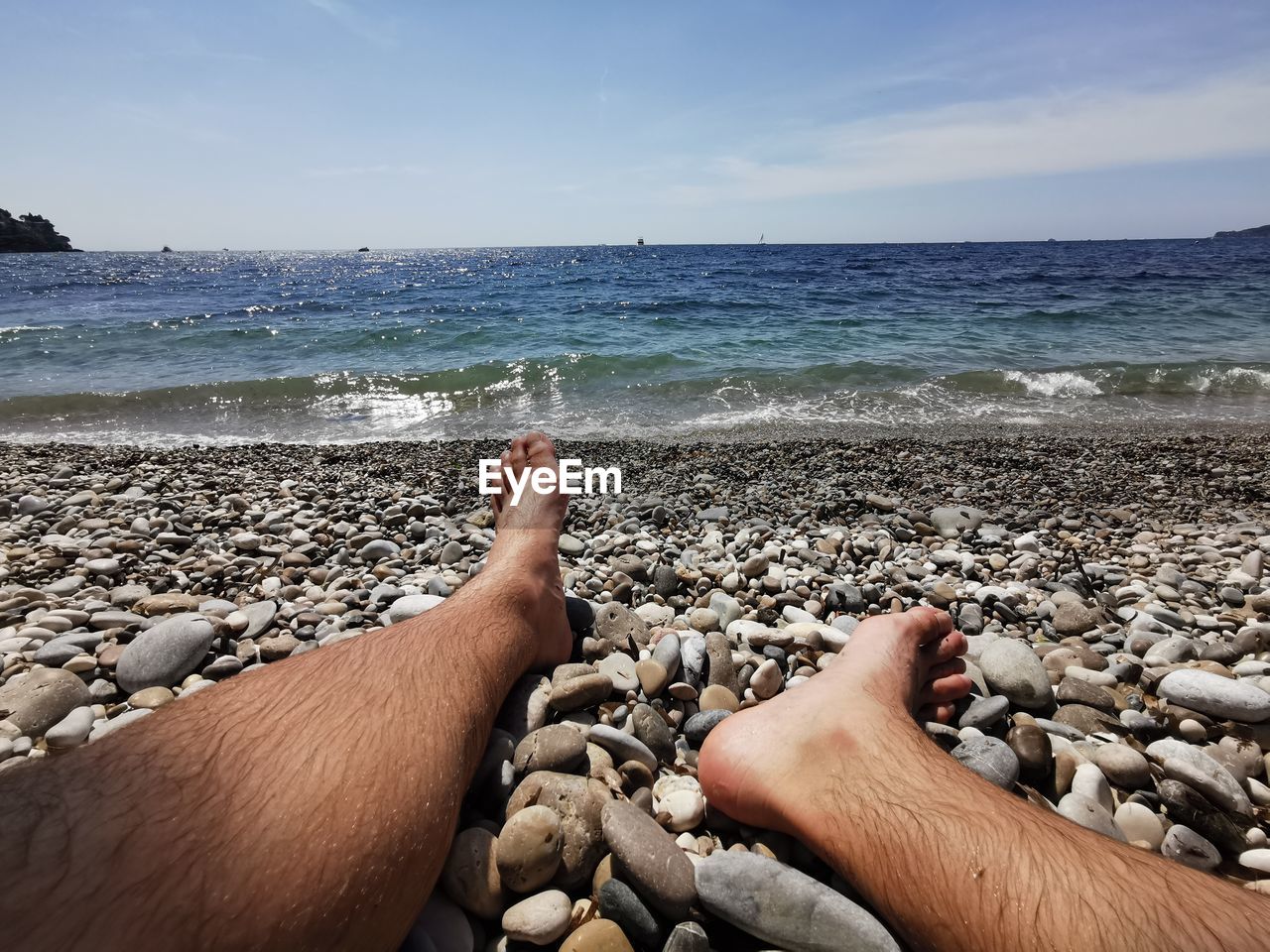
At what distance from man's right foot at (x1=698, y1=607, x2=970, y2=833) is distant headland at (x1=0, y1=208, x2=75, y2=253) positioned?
95874 millimetres

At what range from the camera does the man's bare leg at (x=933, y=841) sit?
2.80 ft

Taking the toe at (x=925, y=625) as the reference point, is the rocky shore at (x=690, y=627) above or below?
below

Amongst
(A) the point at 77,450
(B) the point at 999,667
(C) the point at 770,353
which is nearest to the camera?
(B) the point at 999,667

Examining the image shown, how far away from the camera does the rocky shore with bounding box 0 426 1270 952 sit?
3.66 ft

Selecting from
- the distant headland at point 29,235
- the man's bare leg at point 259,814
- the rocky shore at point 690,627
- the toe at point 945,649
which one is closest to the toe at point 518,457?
the rocky shore at point 690,627

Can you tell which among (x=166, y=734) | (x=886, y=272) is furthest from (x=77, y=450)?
(x=886, y=272)

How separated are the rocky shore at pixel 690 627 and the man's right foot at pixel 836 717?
9 cm

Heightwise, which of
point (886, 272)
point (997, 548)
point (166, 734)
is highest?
point (886, 272)

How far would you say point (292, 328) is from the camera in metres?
11.8

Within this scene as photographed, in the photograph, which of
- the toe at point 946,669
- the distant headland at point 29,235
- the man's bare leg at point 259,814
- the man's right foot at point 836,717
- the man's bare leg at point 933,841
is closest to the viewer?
the man's bare leg at point 259,814

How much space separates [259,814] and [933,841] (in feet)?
3.77

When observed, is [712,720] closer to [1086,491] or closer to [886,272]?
[1086,491]

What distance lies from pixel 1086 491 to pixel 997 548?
1402mm

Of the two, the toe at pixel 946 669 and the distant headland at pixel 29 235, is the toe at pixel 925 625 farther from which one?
the distant headland at pixel 29 235
